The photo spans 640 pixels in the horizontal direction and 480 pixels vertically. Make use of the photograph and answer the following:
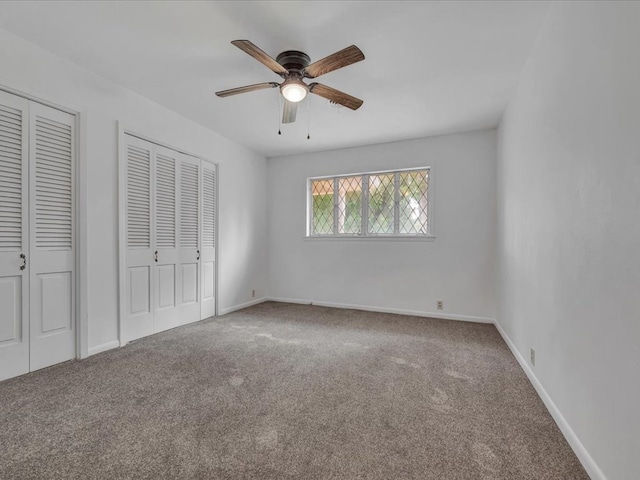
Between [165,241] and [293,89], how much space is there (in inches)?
93.0

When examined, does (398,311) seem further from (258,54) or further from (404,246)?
(258,54)

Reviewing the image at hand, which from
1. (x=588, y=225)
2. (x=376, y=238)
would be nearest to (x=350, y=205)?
(x=376, y=238)

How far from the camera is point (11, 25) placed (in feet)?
7.22

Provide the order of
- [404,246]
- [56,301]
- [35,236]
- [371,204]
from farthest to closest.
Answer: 1. [371,204]
2. [404,246]
3. [56,301]
4. [35,236]

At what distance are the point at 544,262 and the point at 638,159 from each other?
114cm

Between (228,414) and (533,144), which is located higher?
(533,144)

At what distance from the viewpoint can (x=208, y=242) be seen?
14.0 ft

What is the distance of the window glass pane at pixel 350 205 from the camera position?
4.89 m

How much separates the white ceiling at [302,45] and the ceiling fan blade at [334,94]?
25 cm

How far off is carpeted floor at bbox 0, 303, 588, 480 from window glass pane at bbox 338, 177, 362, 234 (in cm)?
220

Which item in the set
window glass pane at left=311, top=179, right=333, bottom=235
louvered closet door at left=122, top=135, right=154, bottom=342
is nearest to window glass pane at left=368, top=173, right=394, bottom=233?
window glass pane at left=311, top=179, right=333, bottom=235

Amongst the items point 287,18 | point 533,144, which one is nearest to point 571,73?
point 533,144

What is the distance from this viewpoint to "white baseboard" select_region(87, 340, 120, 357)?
283 cm

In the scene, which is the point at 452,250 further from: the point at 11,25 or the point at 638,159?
the point at 11,25
